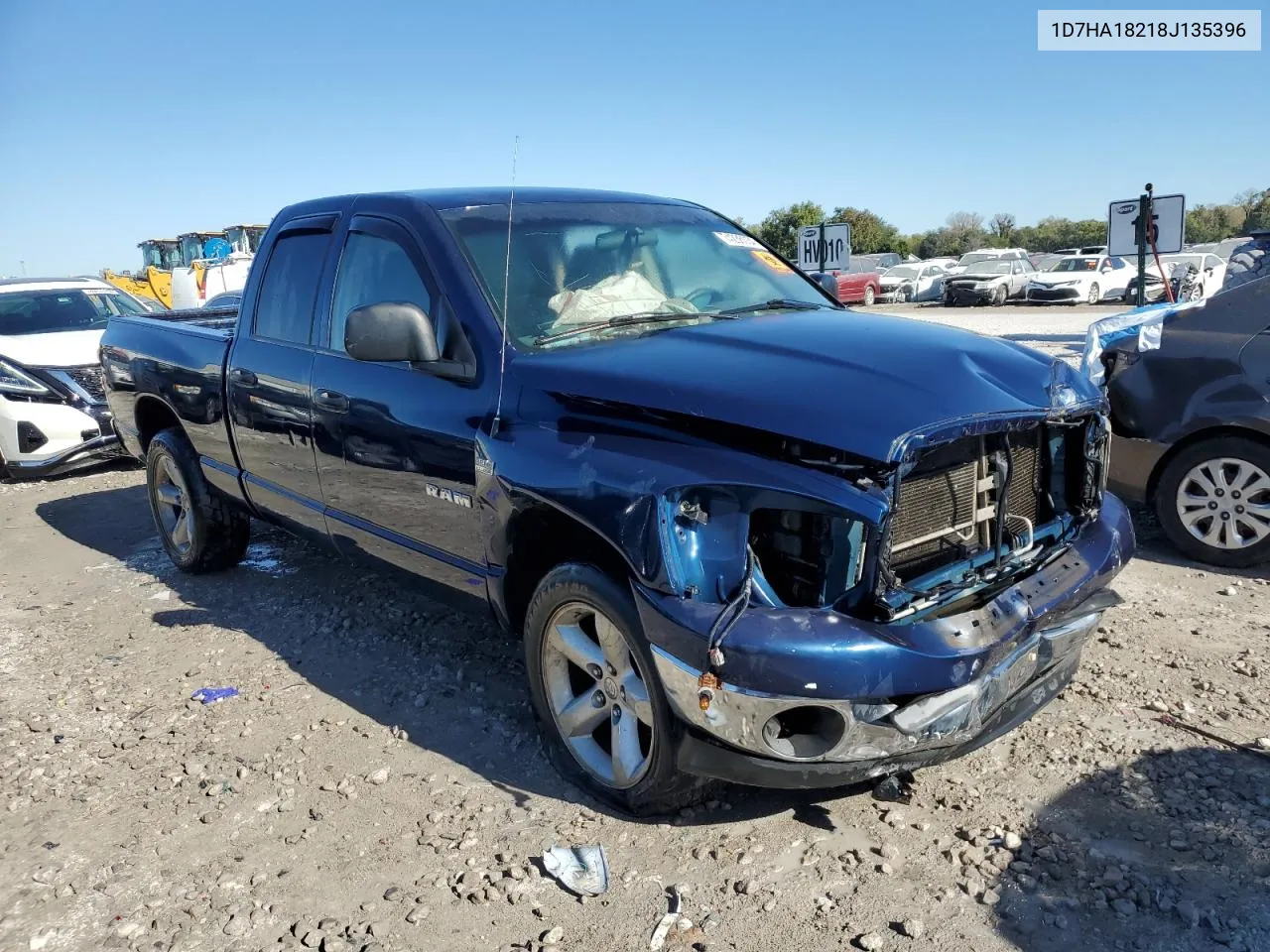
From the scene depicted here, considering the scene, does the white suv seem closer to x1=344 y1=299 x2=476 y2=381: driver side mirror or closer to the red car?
x1=344 y1=299 x2=476 y2=381: driver side mirror

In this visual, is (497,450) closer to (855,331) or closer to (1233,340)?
(855,331)

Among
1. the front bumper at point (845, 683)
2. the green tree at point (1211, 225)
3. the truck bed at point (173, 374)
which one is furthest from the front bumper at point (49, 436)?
the green tree at point (1211, 225)

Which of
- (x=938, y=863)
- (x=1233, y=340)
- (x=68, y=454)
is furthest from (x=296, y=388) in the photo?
(x=68, y=454)

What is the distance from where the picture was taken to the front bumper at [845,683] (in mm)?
2475

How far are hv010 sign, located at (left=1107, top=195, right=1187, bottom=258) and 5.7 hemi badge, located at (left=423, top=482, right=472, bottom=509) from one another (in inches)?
415

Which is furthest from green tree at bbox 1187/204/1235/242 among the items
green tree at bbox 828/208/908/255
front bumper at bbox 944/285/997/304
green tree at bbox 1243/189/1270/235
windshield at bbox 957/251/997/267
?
front bumper at bbox 944/285/997/304

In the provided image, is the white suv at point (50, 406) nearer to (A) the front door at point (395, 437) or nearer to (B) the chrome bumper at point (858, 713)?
(A) the front door at point (395, 437)

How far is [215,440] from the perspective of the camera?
5.17 metres

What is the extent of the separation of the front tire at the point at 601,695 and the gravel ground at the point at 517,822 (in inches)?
5.8

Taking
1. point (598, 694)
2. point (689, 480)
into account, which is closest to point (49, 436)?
point (598, 694)

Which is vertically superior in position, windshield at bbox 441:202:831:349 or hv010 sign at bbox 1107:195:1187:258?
hv010 sign at bbox 1107:195:1187:258

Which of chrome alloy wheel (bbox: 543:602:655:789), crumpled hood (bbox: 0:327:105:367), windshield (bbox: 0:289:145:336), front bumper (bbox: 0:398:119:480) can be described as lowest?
chrome alloy wheel (bbox: 543:602:655:789)

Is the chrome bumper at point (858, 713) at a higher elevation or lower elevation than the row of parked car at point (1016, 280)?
lower

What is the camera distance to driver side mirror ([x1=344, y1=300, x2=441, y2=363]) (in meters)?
3.30
